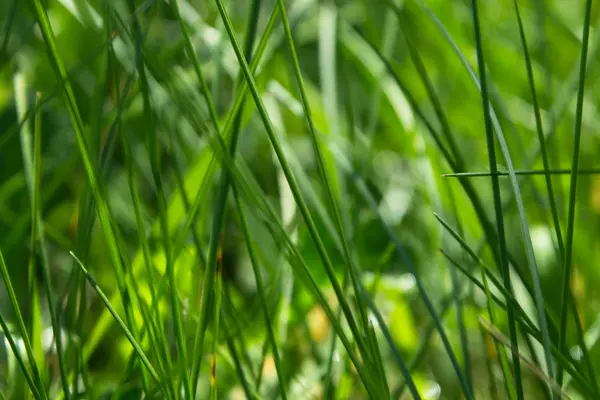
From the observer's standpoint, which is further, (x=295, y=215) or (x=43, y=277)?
(x=295, y=215)

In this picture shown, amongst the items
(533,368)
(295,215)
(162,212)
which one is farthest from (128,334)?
(295,215)

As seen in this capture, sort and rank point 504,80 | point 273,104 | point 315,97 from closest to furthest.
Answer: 1. point 273,104
2. point 315,97
3. point 504,80

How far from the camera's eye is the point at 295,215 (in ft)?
2.19

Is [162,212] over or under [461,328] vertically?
over

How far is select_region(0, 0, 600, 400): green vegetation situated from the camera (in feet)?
1.25

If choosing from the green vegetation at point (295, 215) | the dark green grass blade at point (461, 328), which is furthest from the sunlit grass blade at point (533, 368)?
the dark green grass blade at point (461, 328)

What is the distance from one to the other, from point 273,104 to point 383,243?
0.20 m

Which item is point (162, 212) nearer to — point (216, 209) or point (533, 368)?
point (216, 209)

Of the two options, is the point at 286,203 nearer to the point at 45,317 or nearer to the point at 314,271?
Result: the point at 314,271

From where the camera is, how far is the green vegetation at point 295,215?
381 millimetres

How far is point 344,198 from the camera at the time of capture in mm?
671

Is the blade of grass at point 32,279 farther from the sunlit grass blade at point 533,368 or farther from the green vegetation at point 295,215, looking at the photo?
the sunlit grass blade at point 533,368

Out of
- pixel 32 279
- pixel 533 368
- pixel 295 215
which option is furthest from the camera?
pixel 295 215

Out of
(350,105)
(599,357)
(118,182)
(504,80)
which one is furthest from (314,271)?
(504,80)
